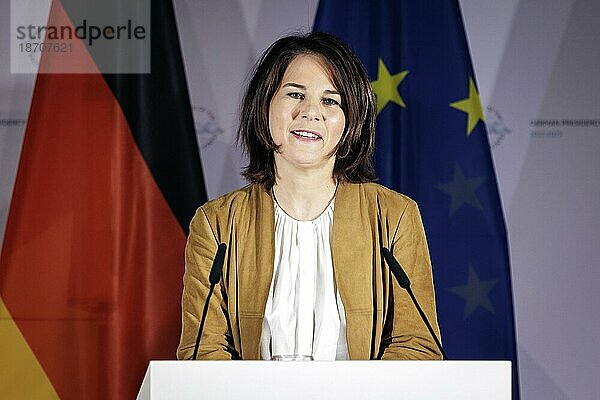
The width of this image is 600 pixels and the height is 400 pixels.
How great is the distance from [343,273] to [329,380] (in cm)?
105

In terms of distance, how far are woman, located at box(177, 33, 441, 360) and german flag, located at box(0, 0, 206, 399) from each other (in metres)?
0.71

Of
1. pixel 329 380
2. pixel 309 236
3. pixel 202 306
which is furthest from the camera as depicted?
pixel 309 236

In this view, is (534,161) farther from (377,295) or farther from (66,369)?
(66,369)

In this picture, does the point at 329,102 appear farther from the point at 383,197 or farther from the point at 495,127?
the point at 495,127

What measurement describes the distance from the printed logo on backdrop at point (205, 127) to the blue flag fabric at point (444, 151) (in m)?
0.50

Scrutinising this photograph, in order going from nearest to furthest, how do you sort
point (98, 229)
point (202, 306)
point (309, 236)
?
point (202, 306) < point (309, 236) < point (98, 229)

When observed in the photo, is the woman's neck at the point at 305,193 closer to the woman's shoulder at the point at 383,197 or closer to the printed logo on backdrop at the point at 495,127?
the woman's shoulder at the point at 383,197

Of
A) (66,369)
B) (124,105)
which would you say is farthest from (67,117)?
(66,369)

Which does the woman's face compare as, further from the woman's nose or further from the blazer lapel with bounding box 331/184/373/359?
the blazer lapel with bounding box 331/184/373/359

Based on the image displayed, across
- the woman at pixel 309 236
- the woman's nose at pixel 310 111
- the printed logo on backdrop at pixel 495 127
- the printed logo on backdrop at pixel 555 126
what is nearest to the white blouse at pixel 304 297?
the woman at pixel 309 236

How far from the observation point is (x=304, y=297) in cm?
281

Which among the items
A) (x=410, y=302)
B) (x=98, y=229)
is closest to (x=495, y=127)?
(x=410, y=302)

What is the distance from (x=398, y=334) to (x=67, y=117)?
1547mm

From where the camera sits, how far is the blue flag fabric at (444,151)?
365 centimetres
